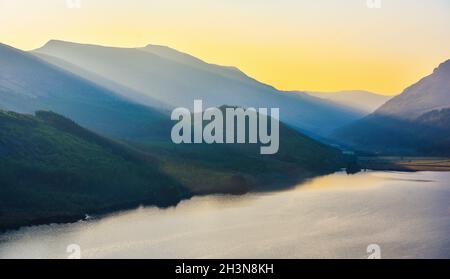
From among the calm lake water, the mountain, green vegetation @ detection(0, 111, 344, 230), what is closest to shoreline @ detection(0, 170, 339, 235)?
green vegetation @ detection(0, 111, 344, 230)

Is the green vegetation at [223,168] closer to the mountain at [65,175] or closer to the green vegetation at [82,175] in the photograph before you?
the green vegetation at [82,175]

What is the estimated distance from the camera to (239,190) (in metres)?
136

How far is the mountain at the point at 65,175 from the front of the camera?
9431 cm

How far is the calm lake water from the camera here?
7069cm

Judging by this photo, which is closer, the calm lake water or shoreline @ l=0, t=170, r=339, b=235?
the calm lake water

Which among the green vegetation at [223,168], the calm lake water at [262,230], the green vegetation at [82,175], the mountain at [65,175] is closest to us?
the calm lake water at [262,230]

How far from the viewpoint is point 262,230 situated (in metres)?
84.7

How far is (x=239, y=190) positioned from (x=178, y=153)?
44.3 m

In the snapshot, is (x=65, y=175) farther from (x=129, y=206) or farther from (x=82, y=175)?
(x=129, y=206)

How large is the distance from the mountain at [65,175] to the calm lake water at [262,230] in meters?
7.27

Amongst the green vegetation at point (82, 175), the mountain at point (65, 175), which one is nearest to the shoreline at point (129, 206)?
the green vegetation at point (82, 175)

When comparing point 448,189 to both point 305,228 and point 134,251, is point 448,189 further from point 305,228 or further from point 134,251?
point 134,251

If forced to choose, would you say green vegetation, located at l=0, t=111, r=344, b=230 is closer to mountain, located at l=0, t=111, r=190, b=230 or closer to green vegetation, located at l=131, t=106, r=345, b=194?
mountain, located at l=0, t=111, r=190, b=230

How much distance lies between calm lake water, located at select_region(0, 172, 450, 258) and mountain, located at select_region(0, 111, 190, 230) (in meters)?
7.27
